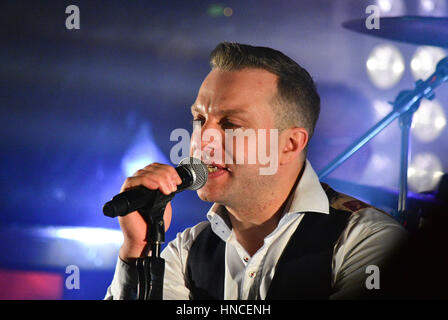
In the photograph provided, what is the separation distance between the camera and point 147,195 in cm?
114

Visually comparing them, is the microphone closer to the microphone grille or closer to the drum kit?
the microphone grille

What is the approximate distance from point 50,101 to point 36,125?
126mm

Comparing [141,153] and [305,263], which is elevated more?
[141,153]

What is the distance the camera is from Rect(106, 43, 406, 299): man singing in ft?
4.77

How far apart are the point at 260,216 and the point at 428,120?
793mm

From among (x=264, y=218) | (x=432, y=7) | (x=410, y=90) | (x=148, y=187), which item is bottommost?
(x=264, y=218)

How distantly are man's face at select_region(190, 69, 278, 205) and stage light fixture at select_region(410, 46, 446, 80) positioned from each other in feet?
2.28

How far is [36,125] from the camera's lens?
7.13ft

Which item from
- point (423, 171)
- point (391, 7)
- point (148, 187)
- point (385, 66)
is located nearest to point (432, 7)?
point (391, 7)

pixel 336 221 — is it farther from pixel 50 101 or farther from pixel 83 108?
pixel 50 101

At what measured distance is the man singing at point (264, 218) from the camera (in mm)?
1454

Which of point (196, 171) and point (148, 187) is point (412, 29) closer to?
point (196, 171)

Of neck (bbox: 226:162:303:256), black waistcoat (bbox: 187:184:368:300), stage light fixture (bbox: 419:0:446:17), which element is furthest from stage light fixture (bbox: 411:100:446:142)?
neck (bbox: 226:162:303:256)
